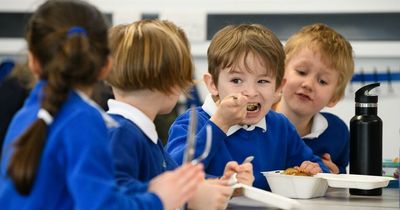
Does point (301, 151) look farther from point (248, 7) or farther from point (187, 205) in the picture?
point (248, 7)

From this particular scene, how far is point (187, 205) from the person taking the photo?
1.45 meters

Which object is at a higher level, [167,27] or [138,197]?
[167,27]

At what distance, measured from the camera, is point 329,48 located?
2.42 meters

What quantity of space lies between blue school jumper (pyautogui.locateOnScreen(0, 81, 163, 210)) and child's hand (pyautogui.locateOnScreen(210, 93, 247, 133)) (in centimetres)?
69

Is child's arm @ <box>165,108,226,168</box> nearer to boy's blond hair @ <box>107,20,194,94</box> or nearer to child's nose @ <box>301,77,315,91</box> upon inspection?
boy's blond hair @ <box>107,20,194,94</box>

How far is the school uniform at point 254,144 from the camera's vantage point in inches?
73.9

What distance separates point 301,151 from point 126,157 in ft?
2.90

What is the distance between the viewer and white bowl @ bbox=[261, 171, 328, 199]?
172 centimetres

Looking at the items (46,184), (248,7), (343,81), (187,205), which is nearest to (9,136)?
(46,184)

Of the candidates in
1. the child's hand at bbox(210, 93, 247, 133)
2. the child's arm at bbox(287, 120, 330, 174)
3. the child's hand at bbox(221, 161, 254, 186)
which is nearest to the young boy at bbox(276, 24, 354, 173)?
the child's arm at bbox(287, 120, 330, 174)

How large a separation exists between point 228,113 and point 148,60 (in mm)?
470

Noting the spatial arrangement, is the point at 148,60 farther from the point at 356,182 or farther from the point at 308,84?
the point at 308,84

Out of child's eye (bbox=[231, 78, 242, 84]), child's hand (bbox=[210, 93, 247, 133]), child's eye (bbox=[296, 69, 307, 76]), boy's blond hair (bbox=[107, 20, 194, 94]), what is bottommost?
child's eye (bbox=[296, 69, 307, 76])

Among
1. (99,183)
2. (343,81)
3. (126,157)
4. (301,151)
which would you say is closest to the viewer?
(99,183)
